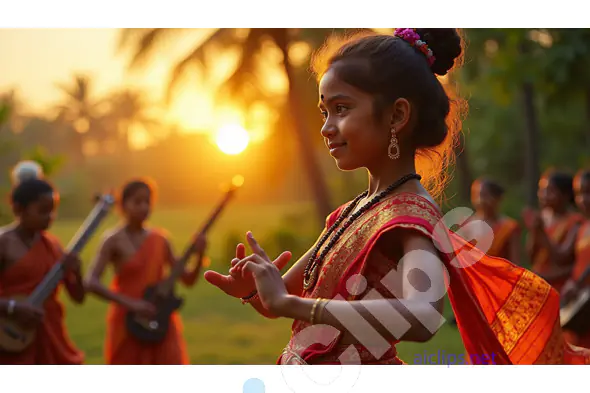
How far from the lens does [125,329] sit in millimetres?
6352

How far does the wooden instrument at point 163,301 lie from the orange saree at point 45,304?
551 millimetres

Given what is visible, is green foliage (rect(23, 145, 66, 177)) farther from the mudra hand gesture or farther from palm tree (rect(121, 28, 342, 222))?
palm tree (rect(121, 28, 342, 222))

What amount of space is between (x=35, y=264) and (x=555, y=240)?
4.60 m

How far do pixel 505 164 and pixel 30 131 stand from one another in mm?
27381

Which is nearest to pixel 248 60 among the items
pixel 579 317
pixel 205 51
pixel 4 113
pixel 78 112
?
pixel 205 51

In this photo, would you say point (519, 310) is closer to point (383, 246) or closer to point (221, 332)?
point (383, 246)

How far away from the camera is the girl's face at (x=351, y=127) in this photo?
2338mm

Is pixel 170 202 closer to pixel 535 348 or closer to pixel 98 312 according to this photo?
pixel 98 312

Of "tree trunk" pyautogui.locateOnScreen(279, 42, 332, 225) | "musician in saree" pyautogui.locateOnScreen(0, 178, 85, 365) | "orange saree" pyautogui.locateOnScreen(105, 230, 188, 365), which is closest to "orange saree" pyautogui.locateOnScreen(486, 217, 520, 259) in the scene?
"orange saree" pyautogui.locateOnScreen(105, 230, 188, 365)

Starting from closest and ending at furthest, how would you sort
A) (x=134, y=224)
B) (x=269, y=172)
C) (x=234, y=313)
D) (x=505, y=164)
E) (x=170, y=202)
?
(x=134, y=224)
(x=234, y=313)
(x=269, y=172)
(x=505, y=164)
(x=170, y=202)

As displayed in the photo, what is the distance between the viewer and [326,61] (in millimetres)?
2508

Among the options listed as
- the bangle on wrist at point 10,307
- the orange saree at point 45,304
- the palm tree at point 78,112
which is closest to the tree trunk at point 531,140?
the orange saree at point 45,304

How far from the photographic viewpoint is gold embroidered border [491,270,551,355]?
8.87ft

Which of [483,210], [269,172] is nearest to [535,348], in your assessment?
[483,210]
